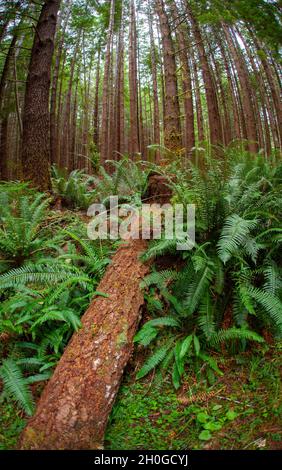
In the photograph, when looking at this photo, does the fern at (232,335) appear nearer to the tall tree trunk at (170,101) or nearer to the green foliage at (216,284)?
the green foliage at (216,284)

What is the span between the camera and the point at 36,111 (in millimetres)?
5859

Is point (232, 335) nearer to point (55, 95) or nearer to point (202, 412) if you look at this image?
point (202, 412)

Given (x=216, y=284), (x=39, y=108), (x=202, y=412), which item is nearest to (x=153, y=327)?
(x=216, y=284)

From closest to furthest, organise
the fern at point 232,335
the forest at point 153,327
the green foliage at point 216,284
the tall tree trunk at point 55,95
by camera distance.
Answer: the forest at point 153,327
the fern at point 232,335
the green foliage at point 216,284
the tall tree trunk at point 55,95

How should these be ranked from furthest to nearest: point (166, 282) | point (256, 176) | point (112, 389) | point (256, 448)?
point (256, 176) < point (166, 282) < point (112, 389) < point (256, 448)

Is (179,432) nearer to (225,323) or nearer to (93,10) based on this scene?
(225,323)

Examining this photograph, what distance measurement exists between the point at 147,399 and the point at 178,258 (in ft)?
4.84

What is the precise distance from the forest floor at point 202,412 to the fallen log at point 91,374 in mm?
195

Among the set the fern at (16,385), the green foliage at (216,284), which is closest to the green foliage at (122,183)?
the green foliage at (216,284)

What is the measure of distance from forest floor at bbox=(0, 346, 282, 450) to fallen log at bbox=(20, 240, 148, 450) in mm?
195

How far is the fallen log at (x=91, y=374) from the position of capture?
2014mm

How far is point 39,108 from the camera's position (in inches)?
231

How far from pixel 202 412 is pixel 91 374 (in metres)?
0.85

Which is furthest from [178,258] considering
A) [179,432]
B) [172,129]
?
[172,129]
